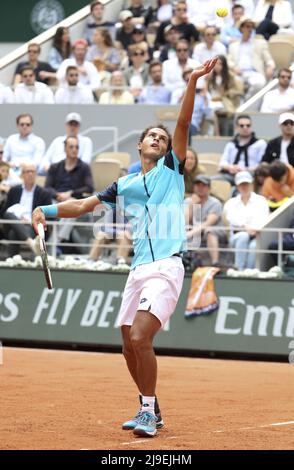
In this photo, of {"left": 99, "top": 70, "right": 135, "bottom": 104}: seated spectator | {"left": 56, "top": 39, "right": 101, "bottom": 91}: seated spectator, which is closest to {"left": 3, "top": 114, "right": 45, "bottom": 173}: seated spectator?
{"left": 99, "top": 70, "right": 135, "bottom": 104}: seated spectator

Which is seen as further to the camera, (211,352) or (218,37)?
(218,37)

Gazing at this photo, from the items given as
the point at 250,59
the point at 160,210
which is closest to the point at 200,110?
the point at 250,59

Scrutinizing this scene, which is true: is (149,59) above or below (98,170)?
above

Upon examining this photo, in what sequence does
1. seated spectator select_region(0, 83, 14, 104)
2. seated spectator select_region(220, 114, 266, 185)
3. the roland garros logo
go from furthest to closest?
the roland garros logo → seated spectator select_region(0, 83, 14, 104) → seated spectator select_region(220, 114, 266, 185)

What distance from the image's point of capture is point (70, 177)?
58.8 feet

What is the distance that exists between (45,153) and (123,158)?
1527 mm

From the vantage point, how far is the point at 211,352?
16141 millimetres

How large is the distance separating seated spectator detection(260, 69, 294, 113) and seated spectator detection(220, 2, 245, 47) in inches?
96.7

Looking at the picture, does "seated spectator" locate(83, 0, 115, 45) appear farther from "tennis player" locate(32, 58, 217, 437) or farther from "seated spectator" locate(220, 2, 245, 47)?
"tennis player" locate(32, 58, 217, 437)

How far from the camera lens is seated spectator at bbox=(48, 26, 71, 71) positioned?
2267cm

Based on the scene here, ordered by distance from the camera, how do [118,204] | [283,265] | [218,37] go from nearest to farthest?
[118,204]
[283,265]
[218,37]

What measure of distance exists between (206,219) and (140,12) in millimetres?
8773
